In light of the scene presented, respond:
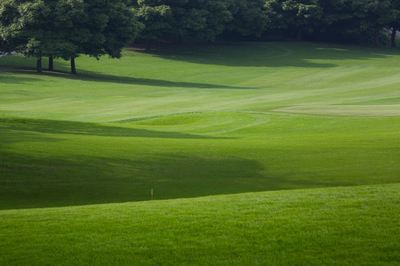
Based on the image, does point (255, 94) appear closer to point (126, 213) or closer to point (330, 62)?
point (330, 62)

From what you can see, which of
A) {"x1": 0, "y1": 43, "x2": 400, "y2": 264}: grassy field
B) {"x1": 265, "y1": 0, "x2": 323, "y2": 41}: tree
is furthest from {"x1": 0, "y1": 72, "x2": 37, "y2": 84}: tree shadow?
{"x1": 265, "y1": 0, "x2": 323, "y2": 41}: tree

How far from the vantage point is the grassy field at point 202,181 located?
1295cm

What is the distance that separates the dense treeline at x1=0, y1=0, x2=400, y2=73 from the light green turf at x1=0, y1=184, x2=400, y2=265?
213 ft

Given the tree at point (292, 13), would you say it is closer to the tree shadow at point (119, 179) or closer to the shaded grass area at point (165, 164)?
the shaded grass area at point (165, 164)

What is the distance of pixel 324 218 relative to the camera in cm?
1449

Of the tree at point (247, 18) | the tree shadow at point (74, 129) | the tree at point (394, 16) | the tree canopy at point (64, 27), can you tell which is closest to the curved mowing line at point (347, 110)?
the tree shadow at point (74, 129)

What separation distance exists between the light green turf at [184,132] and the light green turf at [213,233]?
538 cm

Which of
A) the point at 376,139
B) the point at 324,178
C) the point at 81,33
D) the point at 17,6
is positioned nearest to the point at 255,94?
the point at 81,33

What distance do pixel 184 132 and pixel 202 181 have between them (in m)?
15.0

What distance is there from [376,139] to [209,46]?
280 ft

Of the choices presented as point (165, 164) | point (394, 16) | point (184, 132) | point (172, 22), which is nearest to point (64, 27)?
point (172, 22)

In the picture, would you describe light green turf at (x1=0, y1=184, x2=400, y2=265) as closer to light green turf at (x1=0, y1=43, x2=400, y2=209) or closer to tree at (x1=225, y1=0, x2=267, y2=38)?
light green turf at (x1=0, y1=43, x2=400, y2=209)

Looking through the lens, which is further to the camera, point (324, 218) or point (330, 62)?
point (330, 62)

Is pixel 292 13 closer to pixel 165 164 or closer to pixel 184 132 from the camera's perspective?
pixel 184 132
